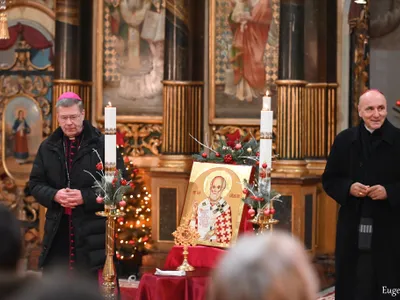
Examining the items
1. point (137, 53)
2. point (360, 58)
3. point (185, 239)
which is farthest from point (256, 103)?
point (185, 239)

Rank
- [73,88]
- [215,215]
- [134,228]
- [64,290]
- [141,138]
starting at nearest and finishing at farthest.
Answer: [64,290], [215,215], [134,228], [73,88], [141,138]

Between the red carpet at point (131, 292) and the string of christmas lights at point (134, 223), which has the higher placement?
the string of christmas lights at point (134, 223)

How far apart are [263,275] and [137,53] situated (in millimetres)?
9980

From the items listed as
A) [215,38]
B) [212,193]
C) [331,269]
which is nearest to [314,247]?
[331,269]

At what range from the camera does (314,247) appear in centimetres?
1102

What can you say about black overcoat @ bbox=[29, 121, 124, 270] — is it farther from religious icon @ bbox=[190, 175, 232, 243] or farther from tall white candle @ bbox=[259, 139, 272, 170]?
tall white candle @ bbox=[259, 139, 272, 170]

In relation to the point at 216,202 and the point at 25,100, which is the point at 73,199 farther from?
the point at 25,100

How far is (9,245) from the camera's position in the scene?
2.46 metres

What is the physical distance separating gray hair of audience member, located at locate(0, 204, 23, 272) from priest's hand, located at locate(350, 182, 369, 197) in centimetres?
443

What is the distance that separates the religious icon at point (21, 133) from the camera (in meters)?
12.5

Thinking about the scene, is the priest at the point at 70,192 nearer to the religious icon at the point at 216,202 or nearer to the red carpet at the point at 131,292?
the religious icon at the point at 216,202

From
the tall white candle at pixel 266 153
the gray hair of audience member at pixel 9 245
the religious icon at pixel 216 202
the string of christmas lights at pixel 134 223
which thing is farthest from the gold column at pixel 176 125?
the gray hair of audience member at pixel 9 245

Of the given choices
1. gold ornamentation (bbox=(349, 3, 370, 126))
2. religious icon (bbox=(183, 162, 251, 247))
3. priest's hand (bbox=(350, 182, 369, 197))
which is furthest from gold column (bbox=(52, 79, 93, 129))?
priest's hand (bbox=(350, 182, 369, 197))

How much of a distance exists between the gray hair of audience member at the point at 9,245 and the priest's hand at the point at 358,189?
4.43 m
